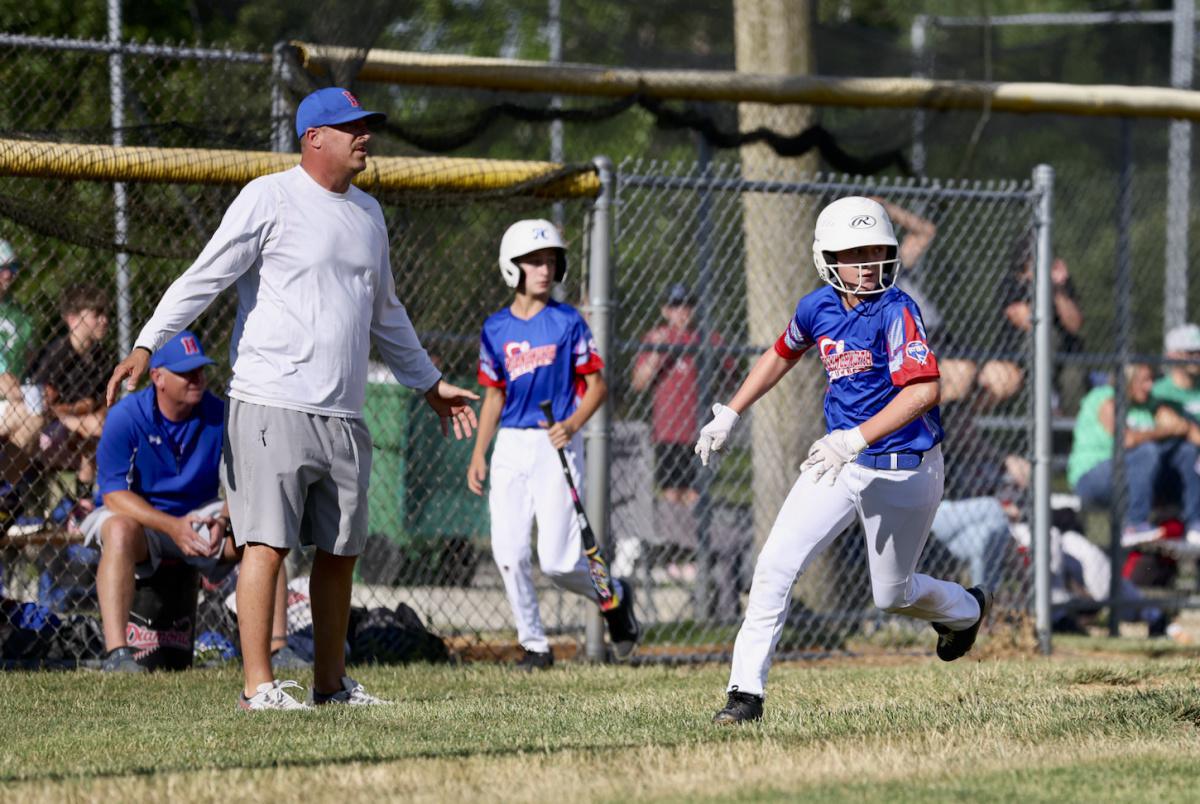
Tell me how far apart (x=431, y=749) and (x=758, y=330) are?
16.6 ft

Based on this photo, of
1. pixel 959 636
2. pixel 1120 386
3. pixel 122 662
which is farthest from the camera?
pixel 1120 386

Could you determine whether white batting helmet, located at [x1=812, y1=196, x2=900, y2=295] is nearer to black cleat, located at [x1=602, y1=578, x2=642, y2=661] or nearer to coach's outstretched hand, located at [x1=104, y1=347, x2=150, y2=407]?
coach's outstretched hand, located at [x1=104, y1=347, x2=150, y2=407]

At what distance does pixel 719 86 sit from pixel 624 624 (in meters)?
3.17

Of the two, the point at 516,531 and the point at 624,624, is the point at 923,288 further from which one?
the point at 516,531

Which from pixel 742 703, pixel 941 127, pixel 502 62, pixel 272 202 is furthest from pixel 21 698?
pixel 941 127

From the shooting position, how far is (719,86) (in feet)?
30.4

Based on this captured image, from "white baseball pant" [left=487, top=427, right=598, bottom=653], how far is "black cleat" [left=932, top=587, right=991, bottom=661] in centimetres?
183

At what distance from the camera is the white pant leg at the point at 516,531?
25.7ft

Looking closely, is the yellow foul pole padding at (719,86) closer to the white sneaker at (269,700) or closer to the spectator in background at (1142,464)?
the spectator in background at (1142,464)

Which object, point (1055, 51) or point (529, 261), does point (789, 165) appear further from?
point (1055, 51)

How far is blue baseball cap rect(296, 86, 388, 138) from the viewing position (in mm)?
6055

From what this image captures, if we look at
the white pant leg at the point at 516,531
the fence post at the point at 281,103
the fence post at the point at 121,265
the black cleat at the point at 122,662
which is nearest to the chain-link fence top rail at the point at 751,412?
the white pant leg at the point at 516,531

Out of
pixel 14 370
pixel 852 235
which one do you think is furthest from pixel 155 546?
pixel 852 235

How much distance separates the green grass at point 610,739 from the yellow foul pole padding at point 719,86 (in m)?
3.47
